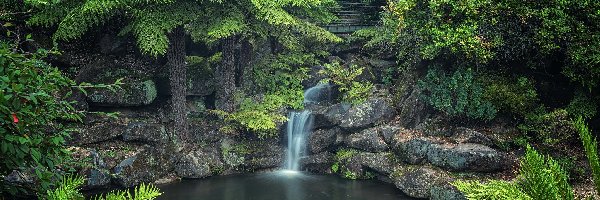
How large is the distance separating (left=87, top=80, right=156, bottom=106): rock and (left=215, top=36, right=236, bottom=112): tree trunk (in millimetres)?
2754

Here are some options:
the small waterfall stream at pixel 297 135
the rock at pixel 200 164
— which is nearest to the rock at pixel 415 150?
the small waterfall stream at pixel 297 135

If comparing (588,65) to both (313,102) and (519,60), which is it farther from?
(313,102)

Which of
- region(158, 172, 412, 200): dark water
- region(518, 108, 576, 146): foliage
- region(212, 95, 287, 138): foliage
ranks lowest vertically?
region(158, 172, 412, 200): dark water

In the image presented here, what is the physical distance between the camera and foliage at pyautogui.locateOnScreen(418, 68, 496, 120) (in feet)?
43.9

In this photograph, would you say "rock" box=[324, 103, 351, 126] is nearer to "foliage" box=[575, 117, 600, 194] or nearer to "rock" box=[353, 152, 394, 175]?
"rock" box=[353, 152, 394, 175]

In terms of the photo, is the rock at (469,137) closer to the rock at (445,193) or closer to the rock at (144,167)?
the rock at (445,193)

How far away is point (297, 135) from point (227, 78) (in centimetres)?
384

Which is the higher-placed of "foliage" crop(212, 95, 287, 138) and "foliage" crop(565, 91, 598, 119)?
"foliage" crop(565, 91, 598, 119)

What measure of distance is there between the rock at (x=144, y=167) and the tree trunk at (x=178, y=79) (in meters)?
1.25

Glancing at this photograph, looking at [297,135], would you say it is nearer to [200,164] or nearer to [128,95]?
[200,164]

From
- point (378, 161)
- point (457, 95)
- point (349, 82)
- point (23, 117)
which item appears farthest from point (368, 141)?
point (23, 117)

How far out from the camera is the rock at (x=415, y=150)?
13.5 m

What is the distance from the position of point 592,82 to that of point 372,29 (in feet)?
34.4

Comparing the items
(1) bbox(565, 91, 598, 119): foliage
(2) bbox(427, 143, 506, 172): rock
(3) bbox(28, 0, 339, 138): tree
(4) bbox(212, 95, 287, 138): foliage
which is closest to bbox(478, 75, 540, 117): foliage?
(1) bbox(565, 91, 598, 119): foliage
